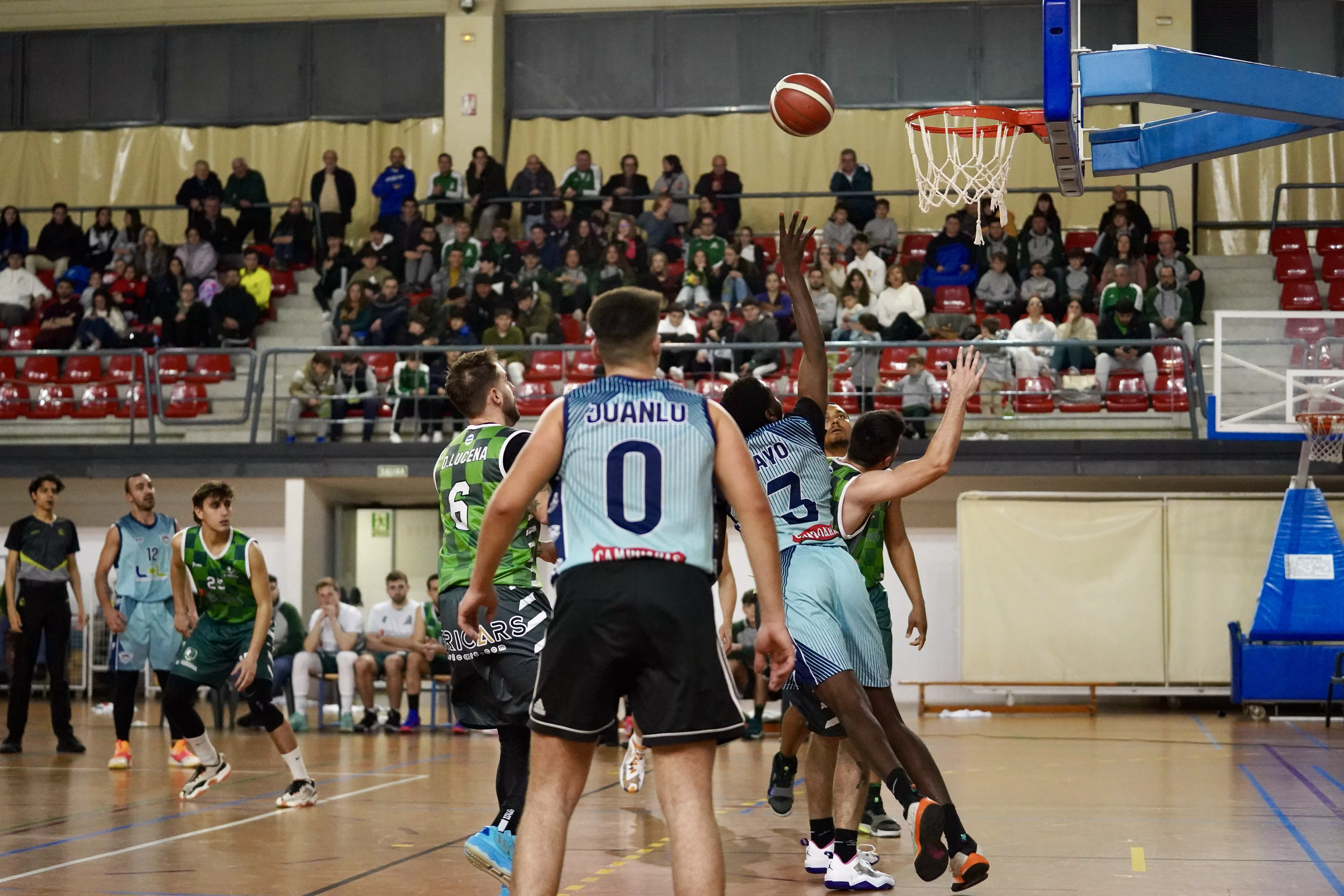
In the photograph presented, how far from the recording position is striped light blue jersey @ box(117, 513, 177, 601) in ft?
38.8

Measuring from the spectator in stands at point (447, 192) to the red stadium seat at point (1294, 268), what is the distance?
1110 centimetres

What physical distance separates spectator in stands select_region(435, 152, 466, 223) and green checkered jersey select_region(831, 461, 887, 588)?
589 inches

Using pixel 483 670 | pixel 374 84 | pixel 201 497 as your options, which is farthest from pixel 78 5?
pixel 483 670

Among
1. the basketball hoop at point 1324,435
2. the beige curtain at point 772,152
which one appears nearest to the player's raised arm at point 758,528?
the basketball hoop at point 1324,435

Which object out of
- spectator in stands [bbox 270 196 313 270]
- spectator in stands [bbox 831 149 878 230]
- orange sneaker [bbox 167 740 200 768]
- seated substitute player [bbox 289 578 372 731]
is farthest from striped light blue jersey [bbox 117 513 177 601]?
spectator in stands [bbox 831 149 878 230]

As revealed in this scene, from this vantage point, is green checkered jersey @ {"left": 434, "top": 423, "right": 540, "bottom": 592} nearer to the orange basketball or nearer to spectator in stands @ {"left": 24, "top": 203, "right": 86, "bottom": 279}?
the orange basketball

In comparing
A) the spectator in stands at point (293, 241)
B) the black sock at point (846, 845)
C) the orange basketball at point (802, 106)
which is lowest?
the black sock at point (846, 845)

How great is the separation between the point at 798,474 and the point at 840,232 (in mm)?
14604

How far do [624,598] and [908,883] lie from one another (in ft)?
8.95

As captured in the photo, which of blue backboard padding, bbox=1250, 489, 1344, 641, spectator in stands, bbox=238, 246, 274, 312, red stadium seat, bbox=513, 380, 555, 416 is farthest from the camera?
spectator in stands, bbox=238, 246, 274, 312

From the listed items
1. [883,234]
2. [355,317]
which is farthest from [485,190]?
[883,234]

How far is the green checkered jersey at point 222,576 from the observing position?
8.64 meters

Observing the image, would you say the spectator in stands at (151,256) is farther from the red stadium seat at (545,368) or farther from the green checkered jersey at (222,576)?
the green checkered jersey at (222,576)

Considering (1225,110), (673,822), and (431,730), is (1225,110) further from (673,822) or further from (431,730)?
(431,730)
